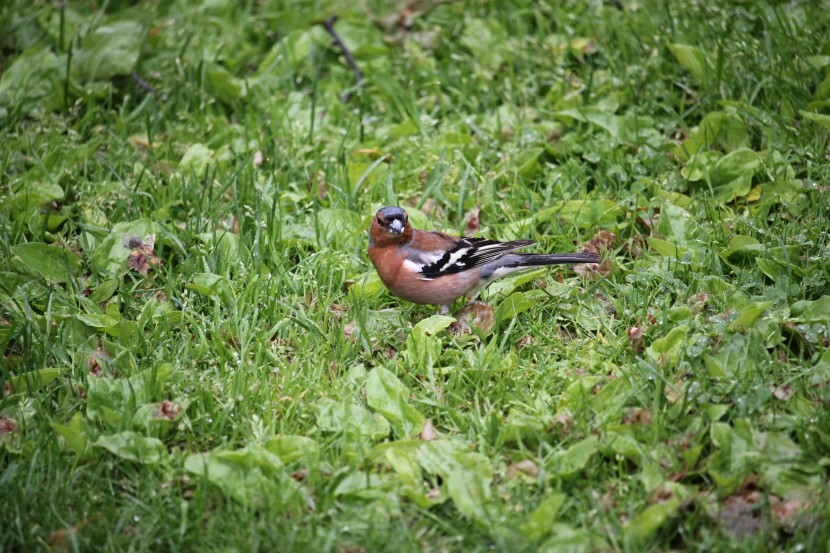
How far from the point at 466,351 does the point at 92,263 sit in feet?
8.15

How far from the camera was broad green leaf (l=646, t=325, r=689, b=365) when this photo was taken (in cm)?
421

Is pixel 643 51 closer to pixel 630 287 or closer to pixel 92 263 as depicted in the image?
pixel 630 287

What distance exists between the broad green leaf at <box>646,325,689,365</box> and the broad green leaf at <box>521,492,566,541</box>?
1.13 meters

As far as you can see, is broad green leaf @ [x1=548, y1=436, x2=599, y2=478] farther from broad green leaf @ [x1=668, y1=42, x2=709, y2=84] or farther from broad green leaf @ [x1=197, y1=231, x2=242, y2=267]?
broad green leaf @ [x1=668, y1=42, x2=709, y2=84]

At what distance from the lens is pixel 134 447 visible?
3.81m

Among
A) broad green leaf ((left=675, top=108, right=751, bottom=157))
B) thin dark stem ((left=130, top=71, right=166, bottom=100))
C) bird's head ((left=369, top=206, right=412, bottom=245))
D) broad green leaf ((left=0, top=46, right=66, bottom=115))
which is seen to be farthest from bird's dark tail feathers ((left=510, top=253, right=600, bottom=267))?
broad green leaf ((left=0, top=46, right=66, bottom=115))

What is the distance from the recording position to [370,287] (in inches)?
207

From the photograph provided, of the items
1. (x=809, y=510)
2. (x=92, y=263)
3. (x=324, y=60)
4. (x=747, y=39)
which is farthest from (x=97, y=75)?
(x=809, y=510)

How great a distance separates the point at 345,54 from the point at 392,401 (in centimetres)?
430

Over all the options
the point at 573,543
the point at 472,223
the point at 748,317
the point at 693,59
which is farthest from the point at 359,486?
the point at 693,59

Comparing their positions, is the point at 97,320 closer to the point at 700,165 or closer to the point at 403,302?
the point at 403,302

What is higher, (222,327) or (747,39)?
(747,39)

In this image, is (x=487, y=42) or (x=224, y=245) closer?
(x=224, y=245)

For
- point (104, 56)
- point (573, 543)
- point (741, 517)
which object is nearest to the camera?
point (573, 543)
